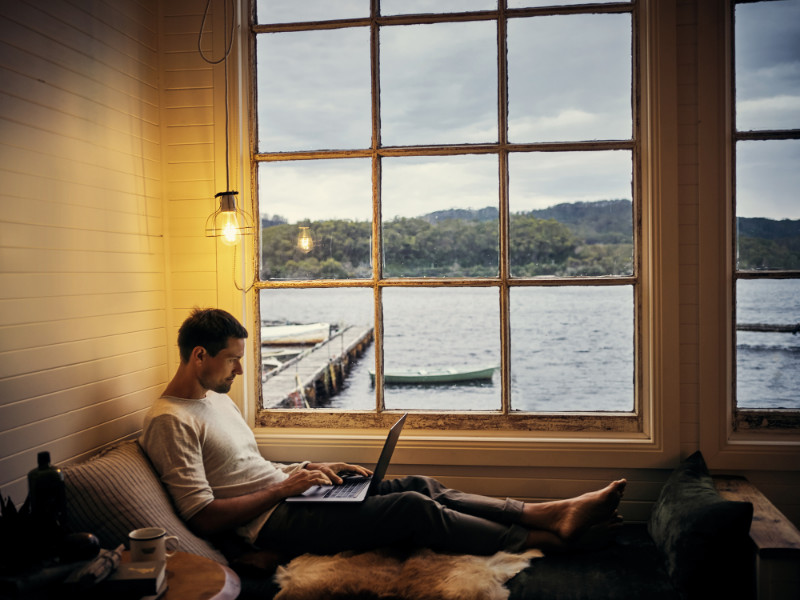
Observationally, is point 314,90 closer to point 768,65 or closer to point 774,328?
point 768,65

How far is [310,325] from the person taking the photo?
2932 mm

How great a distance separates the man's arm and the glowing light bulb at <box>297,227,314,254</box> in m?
1.05

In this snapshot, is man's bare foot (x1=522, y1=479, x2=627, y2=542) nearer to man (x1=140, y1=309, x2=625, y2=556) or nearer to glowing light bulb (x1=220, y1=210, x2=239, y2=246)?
man (x1=140, y1=309, x2=625, y2=556)

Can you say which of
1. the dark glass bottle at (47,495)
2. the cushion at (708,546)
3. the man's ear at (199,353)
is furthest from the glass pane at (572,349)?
the dark glass bottle at (47,495)

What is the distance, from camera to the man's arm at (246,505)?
210 centimetres

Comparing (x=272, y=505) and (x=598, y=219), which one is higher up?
(x=598, y=219)

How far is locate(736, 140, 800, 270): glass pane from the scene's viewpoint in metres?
2.64

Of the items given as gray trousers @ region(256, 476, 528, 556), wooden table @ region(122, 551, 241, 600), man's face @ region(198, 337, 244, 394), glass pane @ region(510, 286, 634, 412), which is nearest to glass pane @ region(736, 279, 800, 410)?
glass pane @ region(510, 286, 634, 412)

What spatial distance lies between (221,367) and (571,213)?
1.62 metres

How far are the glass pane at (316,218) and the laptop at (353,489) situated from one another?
88cm

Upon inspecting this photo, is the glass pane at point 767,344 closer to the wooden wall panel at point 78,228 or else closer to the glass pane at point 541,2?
the glass pane at point 541,2

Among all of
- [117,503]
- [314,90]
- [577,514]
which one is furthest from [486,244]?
[117,503]

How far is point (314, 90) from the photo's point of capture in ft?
9.57

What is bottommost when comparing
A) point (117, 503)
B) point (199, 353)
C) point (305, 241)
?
point (117, 503)
